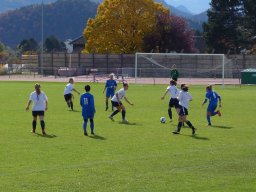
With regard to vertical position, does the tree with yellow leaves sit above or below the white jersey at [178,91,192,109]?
above

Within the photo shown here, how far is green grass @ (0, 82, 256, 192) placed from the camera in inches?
491

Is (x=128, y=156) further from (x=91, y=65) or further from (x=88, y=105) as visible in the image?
(x=91, y=65)

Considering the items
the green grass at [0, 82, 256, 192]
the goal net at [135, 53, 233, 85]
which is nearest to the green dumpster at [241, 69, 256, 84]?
the goal net at [135, 53, 233, 85]

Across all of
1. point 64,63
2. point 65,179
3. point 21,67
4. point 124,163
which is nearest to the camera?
point 65,179

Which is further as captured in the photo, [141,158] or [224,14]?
[224,14]

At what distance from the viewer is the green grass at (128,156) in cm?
1247

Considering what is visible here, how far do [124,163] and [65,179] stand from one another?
2.31 meters

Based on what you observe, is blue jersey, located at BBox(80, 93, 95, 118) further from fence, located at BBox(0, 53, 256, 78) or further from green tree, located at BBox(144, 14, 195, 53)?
green tree, located at BBox(144, 14, 195, 53)

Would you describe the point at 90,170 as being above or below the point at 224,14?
below

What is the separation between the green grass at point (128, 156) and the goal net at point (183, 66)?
119 ft

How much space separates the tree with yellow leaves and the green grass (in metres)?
53.3

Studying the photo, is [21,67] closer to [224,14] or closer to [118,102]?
[224,14]

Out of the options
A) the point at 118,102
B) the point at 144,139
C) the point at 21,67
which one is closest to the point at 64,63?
the point at 21,67

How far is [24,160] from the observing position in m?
15.1
